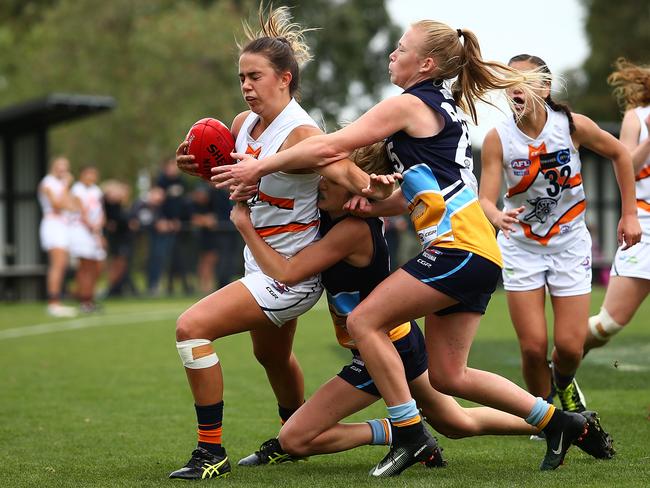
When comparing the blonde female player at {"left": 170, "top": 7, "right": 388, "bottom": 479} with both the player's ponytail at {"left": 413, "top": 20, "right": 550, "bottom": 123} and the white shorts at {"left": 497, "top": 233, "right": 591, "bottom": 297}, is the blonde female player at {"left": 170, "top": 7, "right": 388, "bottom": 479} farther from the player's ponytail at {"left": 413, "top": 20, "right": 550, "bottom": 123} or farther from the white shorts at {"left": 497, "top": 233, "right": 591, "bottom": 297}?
the white shorts at {"left": 497, "top": 233, "right": 591, "bottom": 297}

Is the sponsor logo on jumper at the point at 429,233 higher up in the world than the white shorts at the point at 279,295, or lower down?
higher up

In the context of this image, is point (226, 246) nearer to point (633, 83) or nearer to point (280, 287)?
point (633, 83)

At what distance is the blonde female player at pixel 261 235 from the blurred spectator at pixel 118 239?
15010mm

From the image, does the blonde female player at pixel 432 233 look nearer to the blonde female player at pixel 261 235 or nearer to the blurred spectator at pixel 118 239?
the blonde female player at pixel 261 235

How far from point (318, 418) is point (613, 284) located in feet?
8.91

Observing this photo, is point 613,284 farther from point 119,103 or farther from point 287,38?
point 119,103

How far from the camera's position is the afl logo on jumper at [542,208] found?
6.28 m

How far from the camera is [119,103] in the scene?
109 feet

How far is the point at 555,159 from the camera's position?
619cm

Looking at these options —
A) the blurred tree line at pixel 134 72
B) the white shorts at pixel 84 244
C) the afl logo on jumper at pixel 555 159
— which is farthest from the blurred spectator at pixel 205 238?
the afl logo on jumper at pixel 555 159

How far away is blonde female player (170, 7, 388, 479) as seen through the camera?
5.23 meters

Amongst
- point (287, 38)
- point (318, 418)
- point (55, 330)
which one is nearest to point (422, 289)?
point (318, 418)

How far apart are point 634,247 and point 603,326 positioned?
0.54m

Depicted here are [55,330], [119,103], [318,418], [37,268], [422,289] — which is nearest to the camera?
[422,289]
